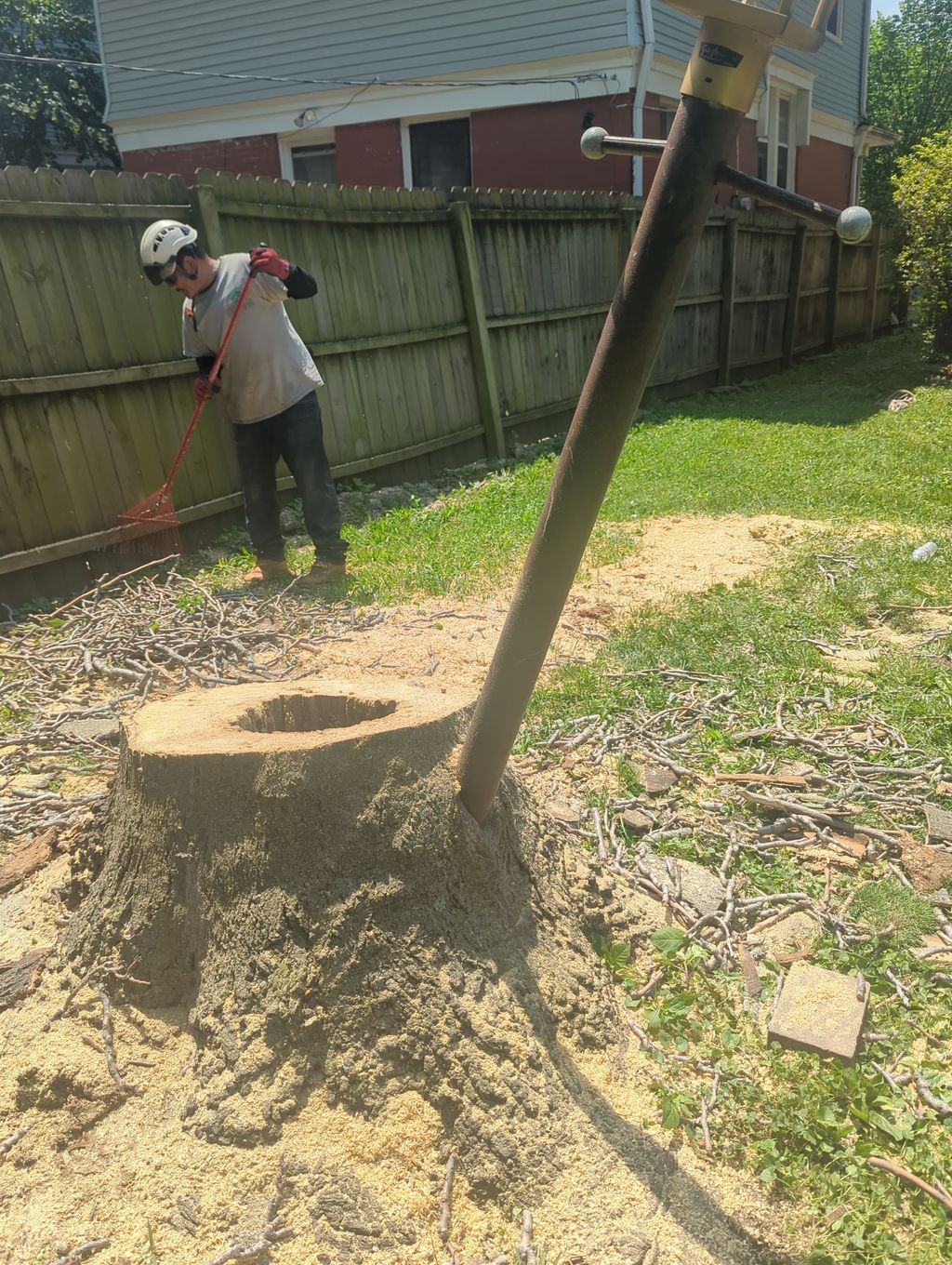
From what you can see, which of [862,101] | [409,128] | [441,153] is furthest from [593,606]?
[862,101]

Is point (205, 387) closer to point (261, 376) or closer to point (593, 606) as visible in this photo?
point (261, 376)

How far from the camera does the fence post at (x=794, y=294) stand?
1459cm

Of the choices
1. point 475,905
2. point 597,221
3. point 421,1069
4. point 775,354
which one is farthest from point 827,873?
point 775,354

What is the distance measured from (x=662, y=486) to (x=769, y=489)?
818 mm

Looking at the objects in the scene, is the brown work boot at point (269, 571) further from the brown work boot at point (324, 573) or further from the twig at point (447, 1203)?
the twig at point (447, 1203)

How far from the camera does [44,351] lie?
520 cm

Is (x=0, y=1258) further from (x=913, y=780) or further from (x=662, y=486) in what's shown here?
(x=662, y=486)

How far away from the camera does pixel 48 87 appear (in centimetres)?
1841

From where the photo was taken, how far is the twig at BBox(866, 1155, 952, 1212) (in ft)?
5.86

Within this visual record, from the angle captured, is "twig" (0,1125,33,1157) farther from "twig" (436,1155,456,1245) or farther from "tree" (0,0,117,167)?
"tree" (0,0,117,167)

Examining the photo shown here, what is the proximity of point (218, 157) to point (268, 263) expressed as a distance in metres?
12.1

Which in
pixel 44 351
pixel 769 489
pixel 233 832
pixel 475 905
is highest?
pixel 44 351

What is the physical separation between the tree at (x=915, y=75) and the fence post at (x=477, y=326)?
83.1 ft

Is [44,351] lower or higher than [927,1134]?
higher
